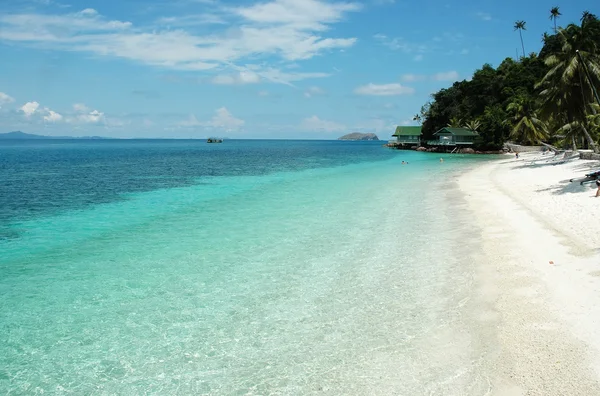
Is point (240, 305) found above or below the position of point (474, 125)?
below

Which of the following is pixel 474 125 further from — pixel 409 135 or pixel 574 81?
pixel 574 81

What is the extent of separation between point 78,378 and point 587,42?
38.2 m

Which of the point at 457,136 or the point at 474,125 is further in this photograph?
the point at 474,125

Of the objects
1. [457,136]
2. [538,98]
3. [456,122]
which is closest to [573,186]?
[538,98]

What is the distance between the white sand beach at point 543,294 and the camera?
5.98m

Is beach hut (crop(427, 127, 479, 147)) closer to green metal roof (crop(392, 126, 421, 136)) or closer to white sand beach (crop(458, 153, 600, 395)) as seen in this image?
green metal roof (crop(392, 126, 421, 136))

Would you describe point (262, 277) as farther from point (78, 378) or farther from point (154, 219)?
point (154, 219)

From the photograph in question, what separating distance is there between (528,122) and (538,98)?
11.7m

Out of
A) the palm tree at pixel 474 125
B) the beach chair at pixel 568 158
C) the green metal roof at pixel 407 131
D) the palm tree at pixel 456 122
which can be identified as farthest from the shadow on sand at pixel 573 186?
the green metal roof at pixel 407 131

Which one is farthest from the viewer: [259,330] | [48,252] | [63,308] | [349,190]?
[349,190]

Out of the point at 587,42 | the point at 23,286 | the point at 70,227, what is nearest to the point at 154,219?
the point at 70,227

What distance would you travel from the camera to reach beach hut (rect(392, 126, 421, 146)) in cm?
10250

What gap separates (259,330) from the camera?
795 centimetres

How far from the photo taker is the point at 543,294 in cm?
860
